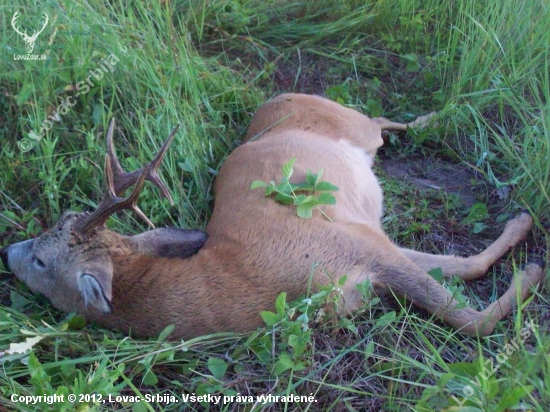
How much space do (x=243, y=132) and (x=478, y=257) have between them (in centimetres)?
195

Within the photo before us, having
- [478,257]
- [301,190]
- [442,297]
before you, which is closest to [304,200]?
[301,190]

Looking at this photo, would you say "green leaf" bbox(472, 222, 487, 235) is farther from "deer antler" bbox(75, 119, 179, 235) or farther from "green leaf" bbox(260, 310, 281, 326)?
"deer antler" bbox(75, 119, 179, 235)

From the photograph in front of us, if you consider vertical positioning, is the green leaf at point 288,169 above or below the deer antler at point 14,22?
below

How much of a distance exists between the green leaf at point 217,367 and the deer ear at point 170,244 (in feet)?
2.22

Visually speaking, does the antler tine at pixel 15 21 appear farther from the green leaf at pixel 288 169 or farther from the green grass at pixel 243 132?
the green leaf at pixel 288 169

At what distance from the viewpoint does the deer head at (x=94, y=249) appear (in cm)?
346

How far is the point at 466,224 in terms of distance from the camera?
169 inches

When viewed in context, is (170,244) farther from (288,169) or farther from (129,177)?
(288,169)

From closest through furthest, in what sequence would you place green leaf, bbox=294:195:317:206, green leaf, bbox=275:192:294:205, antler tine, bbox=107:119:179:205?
1. antler tine, bbox=107:119:179:205
2. green leaf, bbox=294:195:317:206
3. green leaf, bbox=275:192:294:205

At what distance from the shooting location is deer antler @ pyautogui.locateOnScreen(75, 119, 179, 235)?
11.4 ft

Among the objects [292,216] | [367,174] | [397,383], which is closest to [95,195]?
[292,216]

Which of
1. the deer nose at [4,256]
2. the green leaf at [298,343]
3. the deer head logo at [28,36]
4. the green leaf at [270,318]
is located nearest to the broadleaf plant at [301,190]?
the green leaf at [270,318]

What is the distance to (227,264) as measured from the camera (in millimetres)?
3523

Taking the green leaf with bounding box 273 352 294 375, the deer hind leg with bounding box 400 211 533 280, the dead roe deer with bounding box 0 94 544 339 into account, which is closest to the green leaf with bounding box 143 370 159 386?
the dead roe deer with bounding box 0 94 544 339
